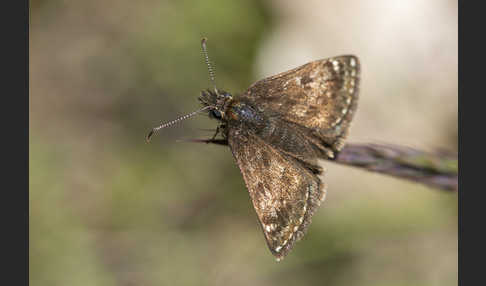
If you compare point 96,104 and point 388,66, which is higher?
point 96,104

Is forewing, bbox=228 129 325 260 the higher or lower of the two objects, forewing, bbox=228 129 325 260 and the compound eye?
the lower

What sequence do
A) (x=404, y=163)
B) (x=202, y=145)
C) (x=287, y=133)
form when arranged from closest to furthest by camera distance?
(x=404, y=163) < (x=287, y=133) < (x=202, y=145)

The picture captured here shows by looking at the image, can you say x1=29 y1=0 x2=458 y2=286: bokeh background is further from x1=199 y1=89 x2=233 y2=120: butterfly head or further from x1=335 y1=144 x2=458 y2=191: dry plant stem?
x1=199 y1=89 x2=233 y2=120: butterfly head

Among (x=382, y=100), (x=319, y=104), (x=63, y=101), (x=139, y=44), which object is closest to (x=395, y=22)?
(x=382, y=100)

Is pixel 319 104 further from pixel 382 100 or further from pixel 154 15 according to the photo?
pixel 154 15

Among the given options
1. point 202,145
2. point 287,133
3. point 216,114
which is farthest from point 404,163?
point 202,145

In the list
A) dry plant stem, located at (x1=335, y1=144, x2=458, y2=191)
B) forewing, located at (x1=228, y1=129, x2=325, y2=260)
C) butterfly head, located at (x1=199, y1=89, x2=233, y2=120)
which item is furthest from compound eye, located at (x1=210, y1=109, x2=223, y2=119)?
dry plant stem, located at (x1=335, y1=144, x2=458, y2=191)

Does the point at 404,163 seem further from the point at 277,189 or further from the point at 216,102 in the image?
the point at 216,102
